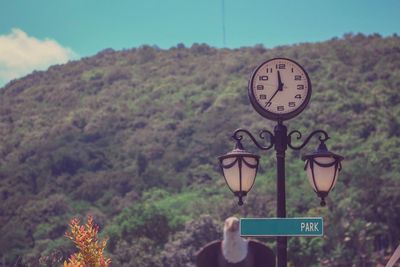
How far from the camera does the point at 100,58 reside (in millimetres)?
153750

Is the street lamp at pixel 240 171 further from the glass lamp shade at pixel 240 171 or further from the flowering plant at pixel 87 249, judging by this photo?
the flowering plant at pixel 87 249

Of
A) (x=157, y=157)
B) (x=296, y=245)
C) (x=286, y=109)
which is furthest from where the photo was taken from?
(x=157, y=157)

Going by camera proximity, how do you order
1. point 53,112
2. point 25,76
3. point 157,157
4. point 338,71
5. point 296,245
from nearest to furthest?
point 296,245, point 157,157, point 338,71, point 53,112, point 25,76

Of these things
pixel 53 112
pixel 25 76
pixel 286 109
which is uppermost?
pixel 25 76

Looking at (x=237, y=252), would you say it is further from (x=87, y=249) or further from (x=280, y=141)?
(x=87, y=249)

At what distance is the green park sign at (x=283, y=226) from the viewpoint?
707 centimetres

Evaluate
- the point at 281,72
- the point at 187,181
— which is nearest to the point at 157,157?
the point at 187,181

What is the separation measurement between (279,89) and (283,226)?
1335 mm

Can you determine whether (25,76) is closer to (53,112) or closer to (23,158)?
(53,112)

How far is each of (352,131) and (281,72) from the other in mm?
83191

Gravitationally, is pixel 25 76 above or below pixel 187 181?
above

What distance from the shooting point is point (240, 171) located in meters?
7.36

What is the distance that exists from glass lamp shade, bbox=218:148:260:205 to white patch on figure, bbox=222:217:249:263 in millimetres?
2130

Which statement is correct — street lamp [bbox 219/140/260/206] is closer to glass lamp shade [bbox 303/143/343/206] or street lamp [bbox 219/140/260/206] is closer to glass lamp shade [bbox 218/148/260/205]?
glass lamp shade [bbox 218/148/260/205]
